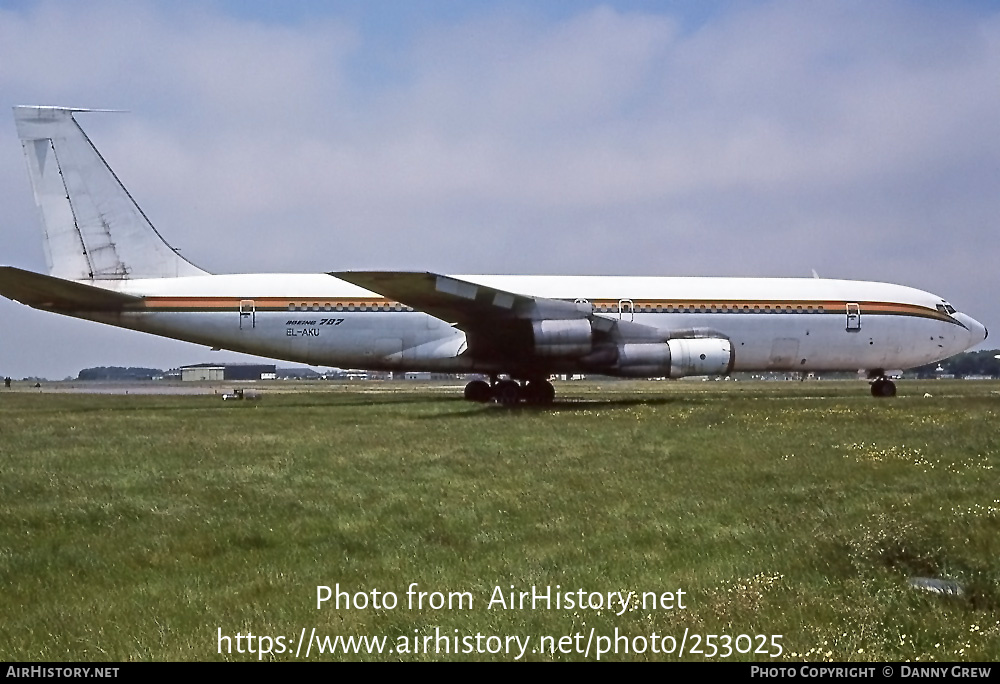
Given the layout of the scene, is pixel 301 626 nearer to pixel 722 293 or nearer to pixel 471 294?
pixel 471 294

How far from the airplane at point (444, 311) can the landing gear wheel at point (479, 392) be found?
7cm

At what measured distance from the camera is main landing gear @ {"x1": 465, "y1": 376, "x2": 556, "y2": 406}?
73.2 feet

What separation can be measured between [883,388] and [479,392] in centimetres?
1275

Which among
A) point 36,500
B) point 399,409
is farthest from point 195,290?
point 36,500

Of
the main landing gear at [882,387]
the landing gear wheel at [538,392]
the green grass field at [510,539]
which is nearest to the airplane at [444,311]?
the landing gear wheel at [538,392]

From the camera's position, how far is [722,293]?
968 inches

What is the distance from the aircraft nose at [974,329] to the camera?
1079 inches

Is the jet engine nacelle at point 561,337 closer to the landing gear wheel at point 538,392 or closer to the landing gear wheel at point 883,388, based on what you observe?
the landing gear wheel at point 538,392

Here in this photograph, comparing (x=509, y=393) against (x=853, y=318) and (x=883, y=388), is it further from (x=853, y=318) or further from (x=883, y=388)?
(x=883, y=388)

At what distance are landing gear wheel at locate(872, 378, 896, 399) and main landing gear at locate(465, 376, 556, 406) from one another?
1073 centimetres

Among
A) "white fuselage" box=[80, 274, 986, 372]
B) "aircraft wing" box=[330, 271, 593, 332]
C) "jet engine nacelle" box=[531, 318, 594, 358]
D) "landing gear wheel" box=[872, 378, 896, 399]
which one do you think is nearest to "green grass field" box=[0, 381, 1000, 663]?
"aircraft wing" box=[330, 271, 593, 332]

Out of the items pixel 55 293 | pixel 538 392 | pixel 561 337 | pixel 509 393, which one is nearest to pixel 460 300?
pixel 561 337

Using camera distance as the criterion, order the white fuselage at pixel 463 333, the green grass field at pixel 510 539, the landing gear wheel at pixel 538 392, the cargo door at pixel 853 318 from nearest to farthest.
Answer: the green grass field at pixel 510 539, the white fuselage at pixel 463 333, the landing gear wheel at pixel 538 392, the cargo door at pixel 853 318

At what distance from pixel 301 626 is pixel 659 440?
8.67 metres
